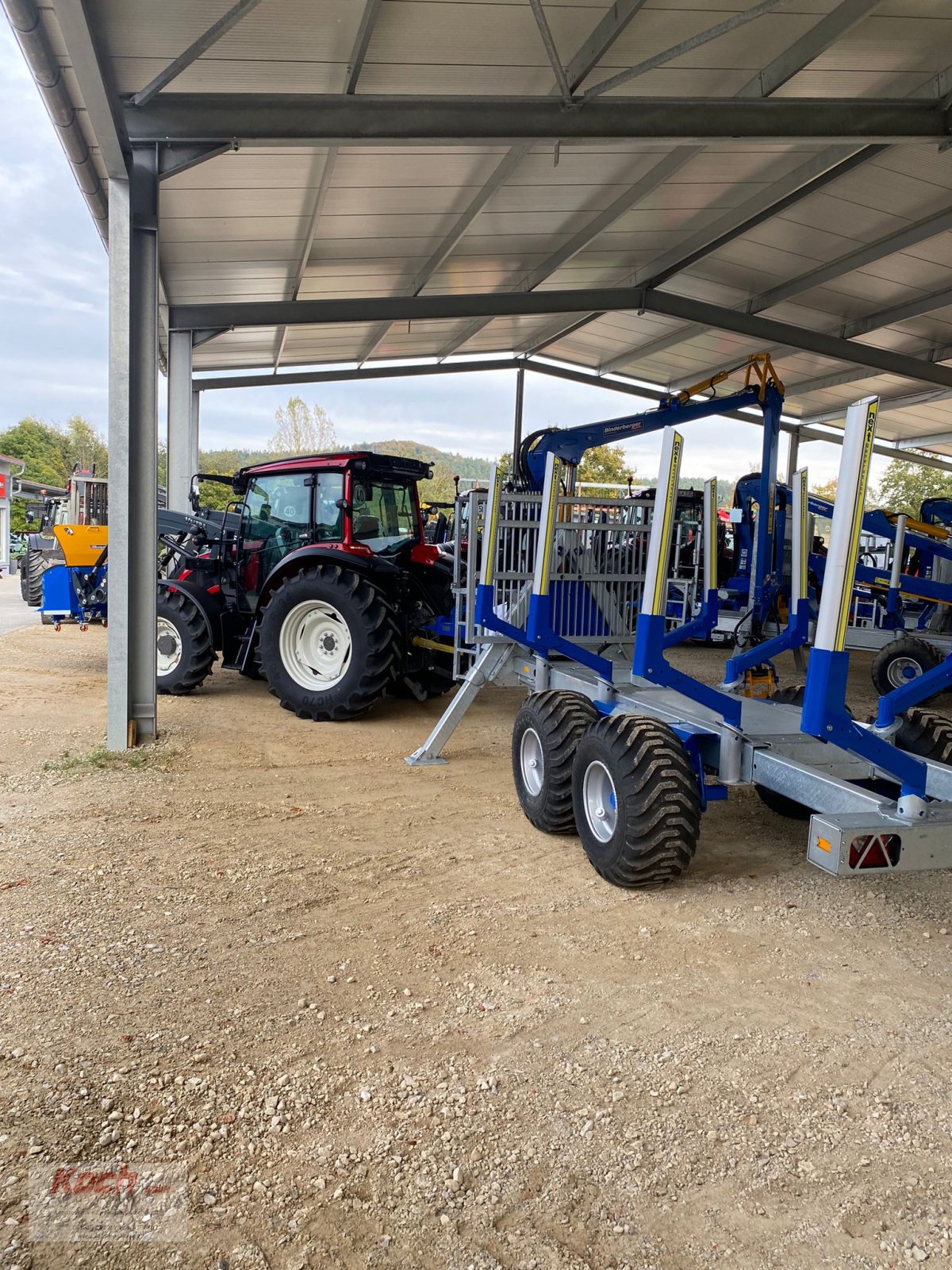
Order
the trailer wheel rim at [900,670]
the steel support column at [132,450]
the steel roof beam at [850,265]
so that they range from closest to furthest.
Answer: the steel support column at [132,450], the steel roof beam at [850,265], the trailer wheel rim at [900,670]

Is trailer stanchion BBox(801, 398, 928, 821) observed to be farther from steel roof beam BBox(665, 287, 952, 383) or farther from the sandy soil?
steel roof beam BBox(665, 287, 952, 383)

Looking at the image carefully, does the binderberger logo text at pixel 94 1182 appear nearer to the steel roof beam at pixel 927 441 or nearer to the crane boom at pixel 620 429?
the crane boom at pixel 620 429

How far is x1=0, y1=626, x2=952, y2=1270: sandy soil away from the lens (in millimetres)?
2010

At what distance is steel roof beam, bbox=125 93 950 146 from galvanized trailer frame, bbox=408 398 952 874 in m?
2.50

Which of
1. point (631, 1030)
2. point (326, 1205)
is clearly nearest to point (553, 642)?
point (631, 1030)

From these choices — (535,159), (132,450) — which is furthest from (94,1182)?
(535,159)

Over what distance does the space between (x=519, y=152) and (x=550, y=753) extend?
5259 millimetres

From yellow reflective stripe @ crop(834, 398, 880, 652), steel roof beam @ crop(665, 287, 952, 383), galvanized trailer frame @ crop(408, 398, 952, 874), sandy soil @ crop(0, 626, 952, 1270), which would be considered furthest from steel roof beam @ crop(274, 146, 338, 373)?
steel roof beam @ crop(665, 287, 952, 383)

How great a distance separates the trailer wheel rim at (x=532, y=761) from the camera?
477 centimetres

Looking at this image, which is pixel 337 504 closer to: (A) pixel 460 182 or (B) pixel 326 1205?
(A) pixel 460 182

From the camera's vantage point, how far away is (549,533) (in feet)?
16.3

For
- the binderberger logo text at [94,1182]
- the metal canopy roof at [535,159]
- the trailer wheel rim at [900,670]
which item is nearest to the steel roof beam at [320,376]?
the metal canopy roof at [535,159]

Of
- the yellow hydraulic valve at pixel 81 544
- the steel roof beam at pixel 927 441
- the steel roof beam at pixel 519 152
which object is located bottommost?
the yellow hydraulic valve at pixel 81 544

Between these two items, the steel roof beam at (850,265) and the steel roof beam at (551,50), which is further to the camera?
the steel roof beam at (850,265)
